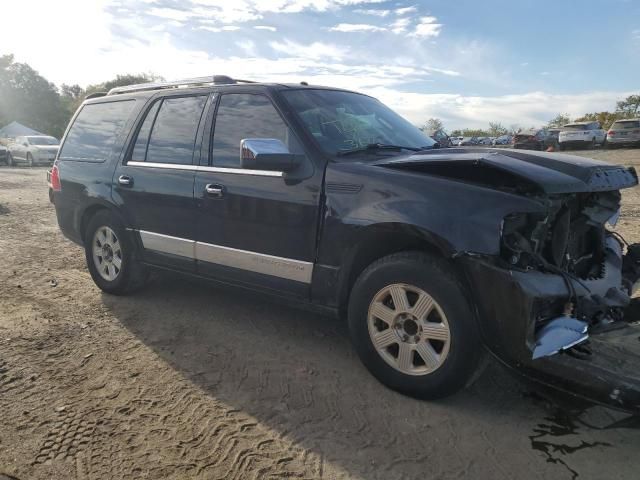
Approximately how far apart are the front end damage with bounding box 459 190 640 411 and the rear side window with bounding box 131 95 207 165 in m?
2.51

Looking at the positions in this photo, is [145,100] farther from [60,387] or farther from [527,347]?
[527,347]

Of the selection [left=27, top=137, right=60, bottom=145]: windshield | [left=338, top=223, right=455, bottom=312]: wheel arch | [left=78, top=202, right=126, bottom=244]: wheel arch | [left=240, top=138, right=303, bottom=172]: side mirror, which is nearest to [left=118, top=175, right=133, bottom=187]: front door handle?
[left=78, top=202, right=126, bottom=244]: wheel arch

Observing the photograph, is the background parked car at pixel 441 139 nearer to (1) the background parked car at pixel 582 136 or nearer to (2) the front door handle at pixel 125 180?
(2) the front door handle at pixel 125 180

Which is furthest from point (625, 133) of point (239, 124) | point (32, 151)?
point (32, 151)

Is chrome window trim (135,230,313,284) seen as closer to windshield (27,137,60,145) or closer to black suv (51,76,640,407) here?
black suv (51,76,640,407)

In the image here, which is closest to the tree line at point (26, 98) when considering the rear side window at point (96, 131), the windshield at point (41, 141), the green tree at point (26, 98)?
the green tree at point (26, 98)

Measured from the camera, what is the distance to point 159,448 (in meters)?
2.55

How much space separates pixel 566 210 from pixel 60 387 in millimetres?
3281

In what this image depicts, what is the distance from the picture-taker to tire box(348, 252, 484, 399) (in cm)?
275

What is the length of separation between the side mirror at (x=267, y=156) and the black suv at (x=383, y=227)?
1cm

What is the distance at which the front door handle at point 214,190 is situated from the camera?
12.4ft

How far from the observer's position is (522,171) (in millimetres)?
2691

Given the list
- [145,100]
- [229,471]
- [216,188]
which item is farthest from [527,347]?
[145,100]

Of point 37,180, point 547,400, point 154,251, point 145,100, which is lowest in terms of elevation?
point 37,180
